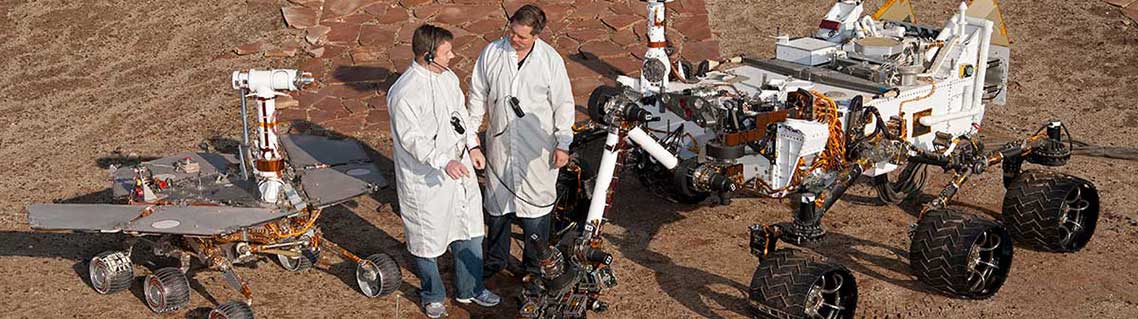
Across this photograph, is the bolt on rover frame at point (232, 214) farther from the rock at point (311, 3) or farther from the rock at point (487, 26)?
the rock at point (311, 3)

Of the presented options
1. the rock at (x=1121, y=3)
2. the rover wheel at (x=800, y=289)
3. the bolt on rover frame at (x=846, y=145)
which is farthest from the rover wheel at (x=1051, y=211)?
the rock at (x=1121, y=3)

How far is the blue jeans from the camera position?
26.0 ft

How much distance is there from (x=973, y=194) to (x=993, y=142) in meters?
1.38

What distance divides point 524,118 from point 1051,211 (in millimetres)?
3802

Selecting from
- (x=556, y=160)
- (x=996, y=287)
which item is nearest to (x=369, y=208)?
(x=556, y=160)

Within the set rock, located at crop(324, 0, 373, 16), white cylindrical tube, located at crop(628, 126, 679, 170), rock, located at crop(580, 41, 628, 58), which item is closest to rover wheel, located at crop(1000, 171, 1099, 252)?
white cylindrical tube, located at crop(628, 126, 679, 170)

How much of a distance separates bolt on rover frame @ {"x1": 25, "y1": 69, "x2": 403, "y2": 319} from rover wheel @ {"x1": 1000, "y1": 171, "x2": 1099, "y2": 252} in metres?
4.45

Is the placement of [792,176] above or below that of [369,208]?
above

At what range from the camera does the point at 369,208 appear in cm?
1007

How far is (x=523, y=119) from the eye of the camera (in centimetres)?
804

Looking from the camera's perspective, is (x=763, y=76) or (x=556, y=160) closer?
(x=556, y=160)

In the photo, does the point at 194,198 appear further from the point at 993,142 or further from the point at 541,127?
the point at 993,142

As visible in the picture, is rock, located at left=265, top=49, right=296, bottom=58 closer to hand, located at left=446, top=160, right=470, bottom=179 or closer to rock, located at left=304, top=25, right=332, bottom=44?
rock, located at left=304, top=25, right=332, bottom=44

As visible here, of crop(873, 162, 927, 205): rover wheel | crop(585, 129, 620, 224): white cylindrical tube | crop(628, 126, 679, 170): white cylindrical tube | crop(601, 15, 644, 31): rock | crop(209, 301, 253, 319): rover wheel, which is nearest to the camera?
crop(209, 301, 253, 319): rover wheel
